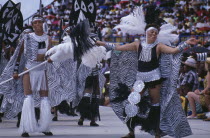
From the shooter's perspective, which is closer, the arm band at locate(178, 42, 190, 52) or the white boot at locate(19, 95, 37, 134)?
the arm band at locate(178, 42, 190, 52)

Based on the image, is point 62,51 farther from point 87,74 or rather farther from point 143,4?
point 143,4

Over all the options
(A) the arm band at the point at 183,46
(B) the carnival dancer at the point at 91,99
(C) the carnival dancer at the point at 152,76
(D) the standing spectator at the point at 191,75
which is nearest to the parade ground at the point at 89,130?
(B) the carnival dancer at the point at 91,99

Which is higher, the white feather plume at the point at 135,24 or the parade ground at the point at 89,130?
the white feather plume at the point at 135,24

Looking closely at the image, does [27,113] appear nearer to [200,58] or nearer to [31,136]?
[31,136]

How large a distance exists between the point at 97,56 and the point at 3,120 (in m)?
4.58

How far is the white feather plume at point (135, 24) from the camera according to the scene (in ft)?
28.9

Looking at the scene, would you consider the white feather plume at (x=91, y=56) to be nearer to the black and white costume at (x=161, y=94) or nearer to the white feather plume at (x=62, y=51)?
the white feather plume at (x=62, y=51)

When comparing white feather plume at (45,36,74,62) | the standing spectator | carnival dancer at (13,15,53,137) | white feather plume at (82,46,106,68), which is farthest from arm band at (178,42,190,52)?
the standing spectator

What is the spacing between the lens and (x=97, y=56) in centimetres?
880

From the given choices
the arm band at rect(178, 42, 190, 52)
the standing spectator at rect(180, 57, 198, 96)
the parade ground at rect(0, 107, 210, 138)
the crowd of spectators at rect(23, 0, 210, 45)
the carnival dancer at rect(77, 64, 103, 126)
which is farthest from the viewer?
the crowd of spectators at rect(23, 0, 210, 45)

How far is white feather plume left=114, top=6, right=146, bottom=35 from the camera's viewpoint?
8.80 metres

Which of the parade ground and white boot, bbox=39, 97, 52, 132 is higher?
white boot, bbox=39, 97, 52, 132

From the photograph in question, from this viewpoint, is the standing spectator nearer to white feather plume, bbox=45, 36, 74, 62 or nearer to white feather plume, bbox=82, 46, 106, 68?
white feather plume, bbox=82, 46, 106, 68

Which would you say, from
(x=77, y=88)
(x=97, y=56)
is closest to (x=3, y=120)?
(x=77, y=88)
